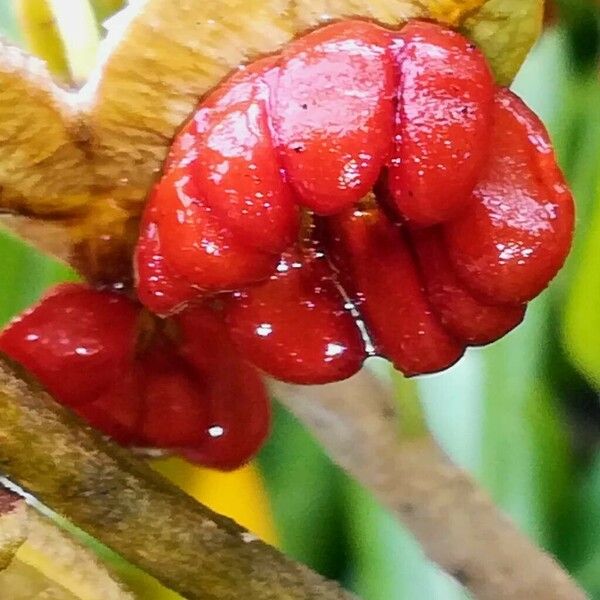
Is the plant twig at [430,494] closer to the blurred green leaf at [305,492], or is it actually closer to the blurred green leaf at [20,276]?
A: the blurred green leaf at [20,276]

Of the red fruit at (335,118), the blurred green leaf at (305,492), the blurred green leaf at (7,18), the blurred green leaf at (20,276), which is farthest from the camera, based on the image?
the blurred green leaf at (305,492)

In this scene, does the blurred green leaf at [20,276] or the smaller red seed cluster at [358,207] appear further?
the blurred green leaf at [20,276]

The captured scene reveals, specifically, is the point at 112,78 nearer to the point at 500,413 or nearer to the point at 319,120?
the point at 319,120

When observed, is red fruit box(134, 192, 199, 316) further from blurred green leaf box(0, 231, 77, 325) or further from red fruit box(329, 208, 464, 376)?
blurred green leaf box(0, 231, 77, 325)

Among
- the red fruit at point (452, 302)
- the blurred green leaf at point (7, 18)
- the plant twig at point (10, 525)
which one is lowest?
the blurred green leaf at point (7, 18)

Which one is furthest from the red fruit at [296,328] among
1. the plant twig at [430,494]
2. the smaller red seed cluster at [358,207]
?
the plant twig at [430,494]

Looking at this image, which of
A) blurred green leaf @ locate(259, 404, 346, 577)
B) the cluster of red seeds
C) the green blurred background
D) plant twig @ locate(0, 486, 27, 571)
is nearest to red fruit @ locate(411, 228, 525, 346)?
the cluster of red seeds

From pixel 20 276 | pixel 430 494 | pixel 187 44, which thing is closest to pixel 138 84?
pixel 187 44

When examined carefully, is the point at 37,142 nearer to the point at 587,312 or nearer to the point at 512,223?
the point at 512,223
